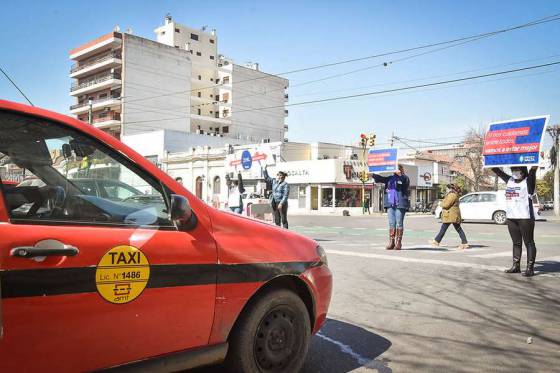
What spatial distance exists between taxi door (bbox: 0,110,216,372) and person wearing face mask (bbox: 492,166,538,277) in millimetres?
6057

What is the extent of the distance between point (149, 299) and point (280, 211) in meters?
10.0

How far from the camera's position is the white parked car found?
2266 centimetres

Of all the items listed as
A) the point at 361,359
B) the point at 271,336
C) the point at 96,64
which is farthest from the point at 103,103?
the point at 271,336

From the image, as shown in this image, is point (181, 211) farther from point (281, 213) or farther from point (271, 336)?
point (281, 213)

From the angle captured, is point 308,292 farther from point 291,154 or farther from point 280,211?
point 291,154

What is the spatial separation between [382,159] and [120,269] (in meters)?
41.4

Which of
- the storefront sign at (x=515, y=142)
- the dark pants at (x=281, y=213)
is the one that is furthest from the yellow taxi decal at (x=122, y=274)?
the dark pants at (x=281, y=213)

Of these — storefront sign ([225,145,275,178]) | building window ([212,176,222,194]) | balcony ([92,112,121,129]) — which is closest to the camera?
storefront sign ([225,145,275,178])

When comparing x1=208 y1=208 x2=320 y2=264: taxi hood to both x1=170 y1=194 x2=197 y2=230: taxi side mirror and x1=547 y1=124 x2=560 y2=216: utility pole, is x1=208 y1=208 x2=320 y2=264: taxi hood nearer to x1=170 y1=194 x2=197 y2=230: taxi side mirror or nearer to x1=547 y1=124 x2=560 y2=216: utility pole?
x1=170 y1=194 x2=197 y2=230: taxi side mirror

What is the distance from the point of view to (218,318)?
2701 mm

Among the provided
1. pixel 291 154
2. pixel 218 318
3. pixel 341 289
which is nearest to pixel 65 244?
pixel 218 318

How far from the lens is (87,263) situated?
7.06ft

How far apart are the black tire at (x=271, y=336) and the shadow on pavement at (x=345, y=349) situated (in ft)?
1.24

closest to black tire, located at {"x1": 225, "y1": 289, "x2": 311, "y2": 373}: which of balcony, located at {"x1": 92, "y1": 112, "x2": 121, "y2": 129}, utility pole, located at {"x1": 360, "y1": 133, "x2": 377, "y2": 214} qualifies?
utility pole, located at {"x1": 360, "y1": 133, "x2": 377, "y2": 214}
